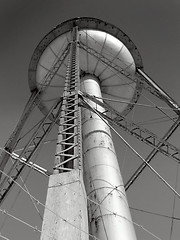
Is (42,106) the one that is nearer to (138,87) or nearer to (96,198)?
(138,87)

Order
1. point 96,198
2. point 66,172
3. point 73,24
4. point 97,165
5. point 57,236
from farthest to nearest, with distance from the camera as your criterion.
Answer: point 73,24 < point 97,165 < point 96,198 < point 66,172 < point 57,236

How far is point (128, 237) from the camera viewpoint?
7.40 m

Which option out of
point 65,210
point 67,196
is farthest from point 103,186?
point 65,210

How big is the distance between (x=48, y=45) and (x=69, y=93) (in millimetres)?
7138

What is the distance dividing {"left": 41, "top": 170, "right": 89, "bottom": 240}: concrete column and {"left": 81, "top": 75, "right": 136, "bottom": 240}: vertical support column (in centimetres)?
251

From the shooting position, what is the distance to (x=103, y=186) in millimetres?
8602

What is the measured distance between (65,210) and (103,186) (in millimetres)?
4139

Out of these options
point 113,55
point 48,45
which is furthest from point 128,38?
point 48,45

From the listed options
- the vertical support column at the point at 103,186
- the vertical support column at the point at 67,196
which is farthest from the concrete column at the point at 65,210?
the vertical support column at the point at 103,186

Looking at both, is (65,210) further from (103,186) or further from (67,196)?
(103,186)

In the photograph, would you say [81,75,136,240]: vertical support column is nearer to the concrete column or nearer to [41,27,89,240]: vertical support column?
[41,27,89,240]: vertical support column

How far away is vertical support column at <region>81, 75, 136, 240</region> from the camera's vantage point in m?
7.63

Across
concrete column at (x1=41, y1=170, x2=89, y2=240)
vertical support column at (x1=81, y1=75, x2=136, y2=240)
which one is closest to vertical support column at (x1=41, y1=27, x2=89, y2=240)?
concrete column at (x1=41, y1=170, x2=89, y2=240)

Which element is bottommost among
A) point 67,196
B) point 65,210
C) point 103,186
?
point 65,210
